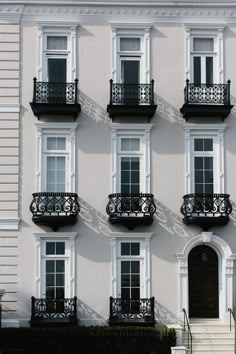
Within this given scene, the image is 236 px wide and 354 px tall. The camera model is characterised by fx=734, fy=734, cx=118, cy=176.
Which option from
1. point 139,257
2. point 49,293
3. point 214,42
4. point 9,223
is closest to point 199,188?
point 139,257

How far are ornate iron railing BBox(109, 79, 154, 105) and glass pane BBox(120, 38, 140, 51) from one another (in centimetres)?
144

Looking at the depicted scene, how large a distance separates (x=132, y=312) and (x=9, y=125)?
25.2 ft

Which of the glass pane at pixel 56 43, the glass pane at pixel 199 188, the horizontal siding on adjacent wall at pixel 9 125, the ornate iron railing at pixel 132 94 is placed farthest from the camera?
the glass pane at pixel 56 43

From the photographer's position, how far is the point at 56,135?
25484 millimetres

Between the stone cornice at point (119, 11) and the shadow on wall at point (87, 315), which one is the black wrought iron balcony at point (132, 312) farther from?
the stone cornice at point (119, 11)

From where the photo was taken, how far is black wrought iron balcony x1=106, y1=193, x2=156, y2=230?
81.5ft

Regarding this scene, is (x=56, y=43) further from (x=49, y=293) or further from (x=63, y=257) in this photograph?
(x=49, y=293)

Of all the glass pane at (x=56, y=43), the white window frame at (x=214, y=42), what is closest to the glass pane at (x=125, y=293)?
the white window frame at (x=214, y=42)

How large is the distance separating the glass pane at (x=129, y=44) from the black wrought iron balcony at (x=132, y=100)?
1430mm

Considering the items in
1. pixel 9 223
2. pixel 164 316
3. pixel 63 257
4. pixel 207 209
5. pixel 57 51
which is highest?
pixel 57 51

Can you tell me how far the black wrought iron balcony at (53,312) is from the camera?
2431 cm

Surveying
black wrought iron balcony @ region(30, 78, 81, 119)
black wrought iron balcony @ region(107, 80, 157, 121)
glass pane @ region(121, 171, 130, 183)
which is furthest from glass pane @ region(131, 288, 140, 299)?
black wrought iron balcony @ region(30, 78, 81, 119)

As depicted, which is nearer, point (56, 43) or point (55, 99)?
point (55, 99)

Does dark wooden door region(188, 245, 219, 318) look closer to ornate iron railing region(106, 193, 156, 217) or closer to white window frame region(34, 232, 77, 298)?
ornate iron railing region(106, 193, 156, 217)
